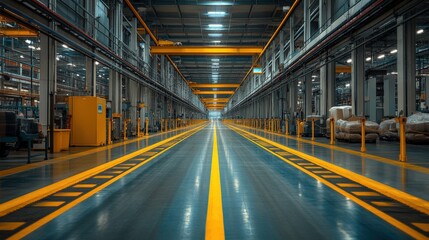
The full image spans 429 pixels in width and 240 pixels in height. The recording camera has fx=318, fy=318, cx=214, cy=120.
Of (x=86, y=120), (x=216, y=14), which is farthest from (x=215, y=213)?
(x=216, y=14)

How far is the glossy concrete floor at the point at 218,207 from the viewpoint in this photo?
12.1 ft

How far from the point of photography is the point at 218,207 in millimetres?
4719

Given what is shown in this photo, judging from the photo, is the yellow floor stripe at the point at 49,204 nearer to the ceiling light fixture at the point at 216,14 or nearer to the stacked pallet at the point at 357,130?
the stacked pallet at the point at 357,130

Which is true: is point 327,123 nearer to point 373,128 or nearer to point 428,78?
point 373,128

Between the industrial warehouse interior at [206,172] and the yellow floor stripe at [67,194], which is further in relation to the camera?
the yellow floor stripe at [67,194]

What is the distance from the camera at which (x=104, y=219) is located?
416 cm

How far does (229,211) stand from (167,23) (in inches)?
1109

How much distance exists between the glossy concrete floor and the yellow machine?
6.51m

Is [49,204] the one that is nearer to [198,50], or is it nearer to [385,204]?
[385,204]

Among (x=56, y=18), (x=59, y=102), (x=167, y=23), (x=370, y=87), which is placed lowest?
(x=59, y=102)

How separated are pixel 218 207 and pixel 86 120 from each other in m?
11.2

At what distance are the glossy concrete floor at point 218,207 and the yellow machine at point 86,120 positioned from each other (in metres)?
6.51

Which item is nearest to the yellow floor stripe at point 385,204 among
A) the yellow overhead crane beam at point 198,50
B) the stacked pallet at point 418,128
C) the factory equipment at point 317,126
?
the stacked pallet at point 418,128

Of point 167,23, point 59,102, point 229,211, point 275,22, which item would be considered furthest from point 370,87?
point 229,211
